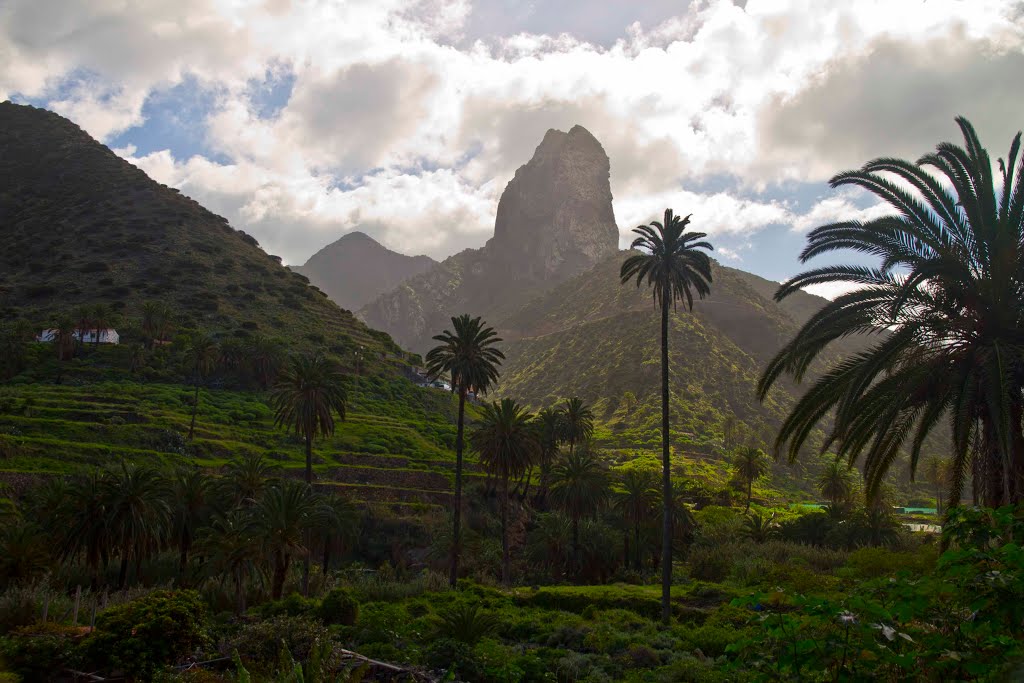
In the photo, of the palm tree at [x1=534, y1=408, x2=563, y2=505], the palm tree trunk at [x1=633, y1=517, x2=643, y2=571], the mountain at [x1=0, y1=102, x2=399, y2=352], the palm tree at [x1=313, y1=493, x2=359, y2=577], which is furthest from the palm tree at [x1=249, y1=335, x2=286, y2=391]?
the palm tree trunk at [x1=633, y1=517, x2=643, y2=571]

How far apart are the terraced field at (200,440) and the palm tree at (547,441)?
7996 mm

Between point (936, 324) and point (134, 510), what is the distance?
34294 millimetres

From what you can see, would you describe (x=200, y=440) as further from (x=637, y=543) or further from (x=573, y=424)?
(x=637, y=543)

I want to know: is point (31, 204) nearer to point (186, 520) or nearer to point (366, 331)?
point (366, 331)

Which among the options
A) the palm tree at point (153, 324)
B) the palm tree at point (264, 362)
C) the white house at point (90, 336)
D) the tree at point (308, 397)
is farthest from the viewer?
the palm tree at point (264, 362)

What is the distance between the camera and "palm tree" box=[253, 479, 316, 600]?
34094mm

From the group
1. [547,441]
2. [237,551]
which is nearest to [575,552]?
[547,441]

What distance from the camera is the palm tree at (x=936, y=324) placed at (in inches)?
537

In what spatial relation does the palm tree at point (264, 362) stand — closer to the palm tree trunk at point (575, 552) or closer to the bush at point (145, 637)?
the palm tree trunk at point (575, 552)

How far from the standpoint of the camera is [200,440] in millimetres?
64188

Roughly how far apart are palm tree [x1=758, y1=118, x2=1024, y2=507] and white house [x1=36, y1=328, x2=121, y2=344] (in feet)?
304

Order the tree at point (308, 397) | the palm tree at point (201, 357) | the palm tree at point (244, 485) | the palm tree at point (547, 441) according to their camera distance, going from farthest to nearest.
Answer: the palm tree at point (201, 357), the palm tree at point (547, 441), the tree at point (308, 397), the palm tree at point (244, 485)

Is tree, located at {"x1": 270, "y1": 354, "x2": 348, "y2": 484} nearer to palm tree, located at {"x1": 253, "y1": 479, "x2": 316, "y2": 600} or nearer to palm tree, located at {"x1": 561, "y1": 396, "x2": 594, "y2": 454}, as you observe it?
palm tree, located at {"x1": 253, "y1": 479, "x2": 316, "y2": 600}

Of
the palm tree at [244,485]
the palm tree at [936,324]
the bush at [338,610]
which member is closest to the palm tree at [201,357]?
the palm tree at [244,485]
